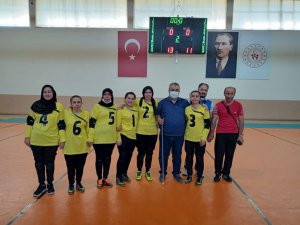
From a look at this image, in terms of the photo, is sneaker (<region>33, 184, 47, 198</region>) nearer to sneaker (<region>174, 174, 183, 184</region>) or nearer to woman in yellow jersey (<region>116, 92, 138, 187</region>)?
woman in yellow jersey (<region>116, 92, 138, 187</region>)

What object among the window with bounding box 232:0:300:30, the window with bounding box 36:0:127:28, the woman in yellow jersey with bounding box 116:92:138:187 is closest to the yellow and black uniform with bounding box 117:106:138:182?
the woman in yellow jersey with bounding box 116:92:138:187

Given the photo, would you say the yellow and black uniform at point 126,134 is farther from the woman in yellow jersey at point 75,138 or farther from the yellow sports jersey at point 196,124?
the yellow sports jersey at point 196,124

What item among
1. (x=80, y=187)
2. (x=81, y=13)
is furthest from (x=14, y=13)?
(x=80, y=187)

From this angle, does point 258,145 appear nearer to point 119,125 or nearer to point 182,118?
point 182,118

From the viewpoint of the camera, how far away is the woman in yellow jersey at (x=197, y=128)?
3.67m

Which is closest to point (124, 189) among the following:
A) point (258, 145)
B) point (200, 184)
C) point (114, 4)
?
point (200, 184)

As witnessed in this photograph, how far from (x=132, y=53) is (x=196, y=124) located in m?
7.28

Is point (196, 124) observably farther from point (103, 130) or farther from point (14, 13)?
point (14, 13)

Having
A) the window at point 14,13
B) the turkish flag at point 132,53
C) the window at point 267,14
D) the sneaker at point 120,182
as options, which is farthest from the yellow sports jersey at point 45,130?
the window at point 267,14

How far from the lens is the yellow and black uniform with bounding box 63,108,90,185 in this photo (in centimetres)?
324

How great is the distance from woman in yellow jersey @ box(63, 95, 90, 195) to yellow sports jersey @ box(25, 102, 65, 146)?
4.2 inches

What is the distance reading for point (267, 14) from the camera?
34.0 ft

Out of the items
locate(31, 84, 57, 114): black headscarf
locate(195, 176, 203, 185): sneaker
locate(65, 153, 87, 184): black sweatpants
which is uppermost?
locate(31, 84, 57, 114): black headscarf

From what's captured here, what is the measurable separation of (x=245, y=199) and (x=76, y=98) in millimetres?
2464
